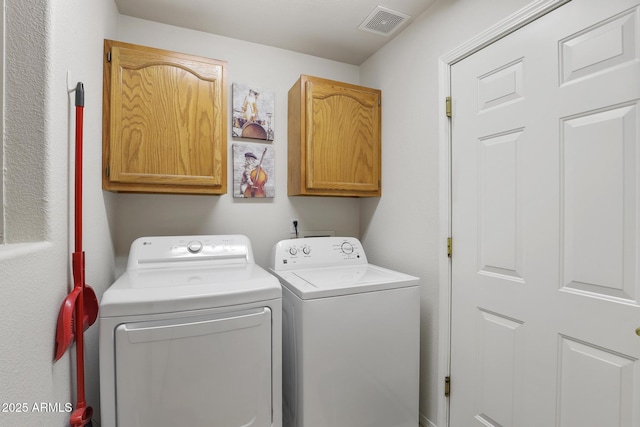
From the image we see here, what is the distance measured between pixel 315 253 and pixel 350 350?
71 centimetres

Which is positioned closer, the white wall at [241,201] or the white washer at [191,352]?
the white washer at [191,352]

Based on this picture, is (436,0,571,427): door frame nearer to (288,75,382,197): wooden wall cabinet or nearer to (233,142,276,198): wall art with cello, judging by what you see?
(288,75,382,197): wooden wall cabinet

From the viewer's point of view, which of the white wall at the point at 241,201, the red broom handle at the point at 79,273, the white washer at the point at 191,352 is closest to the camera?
the red broom handle at the point at 79,273

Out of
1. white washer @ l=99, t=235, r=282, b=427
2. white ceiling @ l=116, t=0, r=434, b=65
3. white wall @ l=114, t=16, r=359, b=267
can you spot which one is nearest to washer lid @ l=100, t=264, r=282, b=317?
white washer @ l=99, t=235, r=282, b=427

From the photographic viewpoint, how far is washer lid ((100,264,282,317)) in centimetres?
112

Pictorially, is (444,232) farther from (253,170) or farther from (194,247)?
(194,247)

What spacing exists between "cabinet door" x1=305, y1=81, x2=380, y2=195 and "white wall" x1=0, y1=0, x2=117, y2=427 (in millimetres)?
1263

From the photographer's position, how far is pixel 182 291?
3.99ft

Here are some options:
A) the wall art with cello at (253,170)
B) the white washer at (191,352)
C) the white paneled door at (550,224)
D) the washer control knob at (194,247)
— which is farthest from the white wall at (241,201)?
the white paneled door at (550,224)

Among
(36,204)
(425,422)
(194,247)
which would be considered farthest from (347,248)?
(36,204)

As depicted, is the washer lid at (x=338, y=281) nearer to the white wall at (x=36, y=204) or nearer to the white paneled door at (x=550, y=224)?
the white paneled door at (x=550, y=224)

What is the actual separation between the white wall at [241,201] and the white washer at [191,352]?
612 millimetres

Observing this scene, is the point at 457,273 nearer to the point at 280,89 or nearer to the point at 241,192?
the point at 241,192

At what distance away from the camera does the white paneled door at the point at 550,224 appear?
1021 mm
